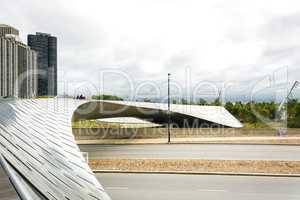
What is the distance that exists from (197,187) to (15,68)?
39.3 meters

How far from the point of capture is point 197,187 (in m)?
11.6

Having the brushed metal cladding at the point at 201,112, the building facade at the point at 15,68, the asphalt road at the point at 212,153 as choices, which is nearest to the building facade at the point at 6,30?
the building facade at the point at 15,68

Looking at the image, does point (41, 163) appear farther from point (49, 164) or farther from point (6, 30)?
point (6, 30)

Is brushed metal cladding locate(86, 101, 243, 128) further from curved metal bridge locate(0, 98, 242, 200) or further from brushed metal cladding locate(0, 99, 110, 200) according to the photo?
brushed metal cladding locate(0, 99, 110, 200)

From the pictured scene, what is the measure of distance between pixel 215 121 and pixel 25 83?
30.6 metres

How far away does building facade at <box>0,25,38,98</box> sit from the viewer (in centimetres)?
4034

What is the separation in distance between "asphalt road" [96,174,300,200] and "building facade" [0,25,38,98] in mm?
27540

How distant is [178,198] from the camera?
10211 mm

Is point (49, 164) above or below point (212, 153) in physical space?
above

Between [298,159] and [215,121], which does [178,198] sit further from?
[215,121]

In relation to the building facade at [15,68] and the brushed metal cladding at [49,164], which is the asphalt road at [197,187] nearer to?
the brushed metal cladding at [49,164]

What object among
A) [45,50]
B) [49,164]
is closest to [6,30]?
[45,50]

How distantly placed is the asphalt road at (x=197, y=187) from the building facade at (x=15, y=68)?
2754 centimetres

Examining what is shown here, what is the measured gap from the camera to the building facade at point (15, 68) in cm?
4034
